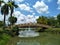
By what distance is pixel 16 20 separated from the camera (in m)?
87.7

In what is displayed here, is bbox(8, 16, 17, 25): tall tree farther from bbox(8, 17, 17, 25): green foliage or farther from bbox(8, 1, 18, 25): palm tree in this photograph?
bbox(8, 1, 18, 25): palm tree

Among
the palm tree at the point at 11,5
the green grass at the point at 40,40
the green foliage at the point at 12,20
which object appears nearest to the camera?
the green grass at the point at 40,40

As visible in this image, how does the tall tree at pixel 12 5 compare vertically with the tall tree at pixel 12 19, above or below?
above

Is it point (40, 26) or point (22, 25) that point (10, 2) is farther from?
point (40, 26)

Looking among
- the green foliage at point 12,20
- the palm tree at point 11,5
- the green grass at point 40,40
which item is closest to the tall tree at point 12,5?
the palm tree at point 11,5

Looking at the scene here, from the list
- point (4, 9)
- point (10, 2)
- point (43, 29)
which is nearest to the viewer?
point (4, 9)

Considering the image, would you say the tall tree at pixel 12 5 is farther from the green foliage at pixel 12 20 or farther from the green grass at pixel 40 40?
the green grass at pixel 40 40

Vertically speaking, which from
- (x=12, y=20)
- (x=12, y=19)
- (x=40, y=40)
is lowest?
(x=40, y=40)

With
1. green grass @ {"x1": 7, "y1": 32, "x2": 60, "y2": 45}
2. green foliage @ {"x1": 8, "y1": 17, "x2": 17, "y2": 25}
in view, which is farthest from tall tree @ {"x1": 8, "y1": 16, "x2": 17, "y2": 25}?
green grass @ {"x1": 7, "y1": 32, "x2": 60, "y2": 45}

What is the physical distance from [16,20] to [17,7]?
43.7 feet

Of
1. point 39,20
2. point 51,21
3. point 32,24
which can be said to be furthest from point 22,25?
point 39,20

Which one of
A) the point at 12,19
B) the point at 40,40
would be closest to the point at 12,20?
the point at 12,19

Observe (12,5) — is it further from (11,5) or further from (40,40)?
(40,40)

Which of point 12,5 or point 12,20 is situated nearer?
point 12,5
